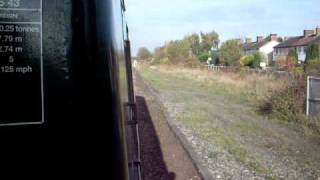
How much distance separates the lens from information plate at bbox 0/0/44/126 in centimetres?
125

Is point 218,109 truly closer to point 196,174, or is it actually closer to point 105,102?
point 196,174

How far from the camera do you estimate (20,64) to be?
1.26m

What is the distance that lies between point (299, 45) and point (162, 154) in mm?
94667

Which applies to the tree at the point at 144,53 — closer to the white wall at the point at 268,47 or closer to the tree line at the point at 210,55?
the tree line at the point at 210,55

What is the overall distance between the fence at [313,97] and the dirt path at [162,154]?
4.69m

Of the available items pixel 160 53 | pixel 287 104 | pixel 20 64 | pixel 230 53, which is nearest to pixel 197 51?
pixel 160 53

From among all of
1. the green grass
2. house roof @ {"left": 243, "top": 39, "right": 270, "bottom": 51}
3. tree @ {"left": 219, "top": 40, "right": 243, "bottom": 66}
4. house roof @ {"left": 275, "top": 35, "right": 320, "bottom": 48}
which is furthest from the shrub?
the green grass

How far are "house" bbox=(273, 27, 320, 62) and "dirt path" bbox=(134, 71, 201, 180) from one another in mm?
83203

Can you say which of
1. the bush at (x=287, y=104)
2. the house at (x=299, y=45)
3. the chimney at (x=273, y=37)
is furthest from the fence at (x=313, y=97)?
the chimney at (x=273, y=37)

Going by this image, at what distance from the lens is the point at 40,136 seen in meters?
1.29

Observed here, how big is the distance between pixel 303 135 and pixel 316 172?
4974 mm

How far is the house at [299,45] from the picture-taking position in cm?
9781

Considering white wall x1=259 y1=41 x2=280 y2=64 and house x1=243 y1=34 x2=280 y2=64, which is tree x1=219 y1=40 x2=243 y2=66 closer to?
house x1=243 y1=34 x2=280 y2=64

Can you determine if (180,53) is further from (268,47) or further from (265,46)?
(268,47)
